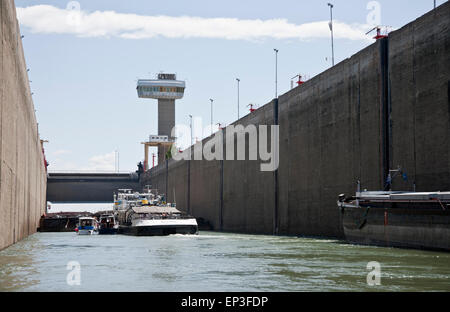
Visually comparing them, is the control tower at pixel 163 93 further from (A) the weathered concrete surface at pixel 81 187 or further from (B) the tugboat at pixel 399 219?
(B) the tugboat at pixel 399 219

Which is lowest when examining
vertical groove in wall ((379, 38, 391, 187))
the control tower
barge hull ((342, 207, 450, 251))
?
barge hull ((342, 207, 450, 251))

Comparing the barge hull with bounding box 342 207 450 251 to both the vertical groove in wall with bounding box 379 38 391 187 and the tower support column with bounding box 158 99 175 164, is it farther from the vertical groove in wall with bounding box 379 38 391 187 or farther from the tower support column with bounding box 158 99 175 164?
the tower support column with bounding box 158 99 175 164

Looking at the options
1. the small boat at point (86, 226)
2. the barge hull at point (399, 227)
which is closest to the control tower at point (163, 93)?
the small boat at point (86, 226)

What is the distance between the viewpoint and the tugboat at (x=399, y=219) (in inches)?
1190

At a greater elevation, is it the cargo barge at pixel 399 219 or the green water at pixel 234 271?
the cargo barge at pixel 399 219

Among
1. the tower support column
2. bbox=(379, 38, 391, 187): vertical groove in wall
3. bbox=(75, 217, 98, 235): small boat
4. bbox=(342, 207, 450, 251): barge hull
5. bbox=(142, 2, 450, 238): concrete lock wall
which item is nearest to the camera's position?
bbox=(342, 207, 450, 251): barge hull

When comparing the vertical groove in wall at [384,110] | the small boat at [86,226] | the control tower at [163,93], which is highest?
the control tower at [163,93]

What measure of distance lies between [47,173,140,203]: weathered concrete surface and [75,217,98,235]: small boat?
4477 cm

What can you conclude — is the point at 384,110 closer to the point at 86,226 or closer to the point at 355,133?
the point at 355,133

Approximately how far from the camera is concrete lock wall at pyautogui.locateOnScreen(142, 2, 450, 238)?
114 ft

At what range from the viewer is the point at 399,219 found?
3353cm

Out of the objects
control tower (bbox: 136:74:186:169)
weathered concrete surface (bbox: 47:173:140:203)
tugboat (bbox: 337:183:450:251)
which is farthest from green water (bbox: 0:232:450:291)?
control tower (bbox: 136:74:186:169)

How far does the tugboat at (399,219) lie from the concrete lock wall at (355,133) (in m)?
2.22
